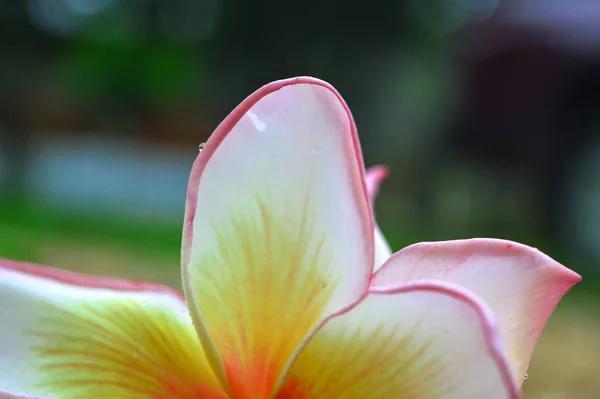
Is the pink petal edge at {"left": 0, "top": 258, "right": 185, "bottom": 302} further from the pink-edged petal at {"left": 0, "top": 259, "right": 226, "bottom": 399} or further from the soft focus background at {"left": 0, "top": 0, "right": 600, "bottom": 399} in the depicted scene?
the soft focus background at {"left": 0, "top": 0, "right": 600, "bottom": 399}

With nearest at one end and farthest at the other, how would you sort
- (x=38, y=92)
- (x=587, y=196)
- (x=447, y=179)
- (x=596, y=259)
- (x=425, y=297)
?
(x=425, y=297)
(x=596, y=259)
(x=587, y=196)
(x=447, y=179)
(x=38, y=92)

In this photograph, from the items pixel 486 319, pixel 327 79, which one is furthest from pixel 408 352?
pixel 327 79

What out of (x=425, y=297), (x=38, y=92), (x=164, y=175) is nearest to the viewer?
(x=425, y=297)

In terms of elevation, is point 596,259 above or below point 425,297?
below

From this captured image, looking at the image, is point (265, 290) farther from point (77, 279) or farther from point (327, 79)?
point (327, 79)

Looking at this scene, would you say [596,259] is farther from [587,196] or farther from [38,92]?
[38,92]

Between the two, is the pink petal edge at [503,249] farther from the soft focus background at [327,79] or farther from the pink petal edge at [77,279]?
the soft focus background at [327,79]

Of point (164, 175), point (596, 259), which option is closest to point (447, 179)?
point (596, 259)

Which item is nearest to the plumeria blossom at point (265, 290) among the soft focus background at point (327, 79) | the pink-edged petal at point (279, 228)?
the pink-edged petal at point (279, 228)
